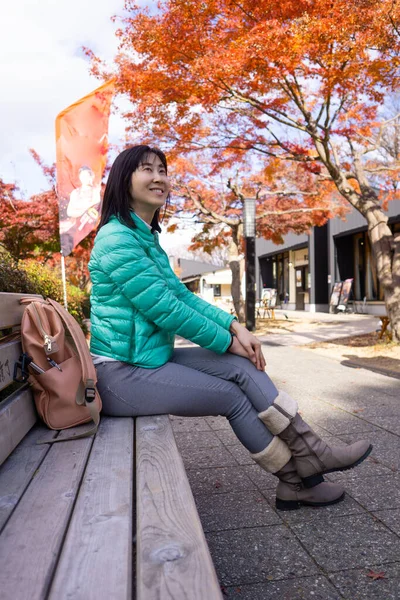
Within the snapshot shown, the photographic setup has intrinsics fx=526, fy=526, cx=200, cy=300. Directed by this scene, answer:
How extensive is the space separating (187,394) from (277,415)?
0.39 m

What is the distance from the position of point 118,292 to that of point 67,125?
27.0ft

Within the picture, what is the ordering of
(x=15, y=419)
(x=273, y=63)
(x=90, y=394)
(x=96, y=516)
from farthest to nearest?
(x=273, y=63) < (x=90, y=394) < (x=15, y=419) < (x=96, y=516)

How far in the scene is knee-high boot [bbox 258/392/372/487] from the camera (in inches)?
88.0

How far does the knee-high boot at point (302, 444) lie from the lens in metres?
2.24

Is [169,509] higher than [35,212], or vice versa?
[35,212]

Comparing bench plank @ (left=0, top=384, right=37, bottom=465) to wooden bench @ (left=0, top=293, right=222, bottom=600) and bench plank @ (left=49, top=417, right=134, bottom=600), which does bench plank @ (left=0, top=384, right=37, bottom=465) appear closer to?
wooden bench @ (left=0, top=293, right=222, bottom=600)

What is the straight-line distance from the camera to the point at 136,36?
9203 mm

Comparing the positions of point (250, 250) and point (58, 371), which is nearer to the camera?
point (58, 371)

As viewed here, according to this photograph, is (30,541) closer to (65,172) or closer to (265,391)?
(265,391)

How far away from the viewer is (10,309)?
2227 mm

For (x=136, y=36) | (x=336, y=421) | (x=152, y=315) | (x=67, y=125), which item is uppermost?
(x=136, y=36)

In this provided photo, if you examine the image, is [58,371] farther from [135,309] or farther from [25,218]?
[25,218]

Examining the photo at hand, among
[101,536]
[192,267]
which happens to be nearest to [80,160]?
[101,536]

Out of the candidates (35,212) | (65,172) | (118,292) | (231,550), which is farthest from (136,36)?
(231,550)
